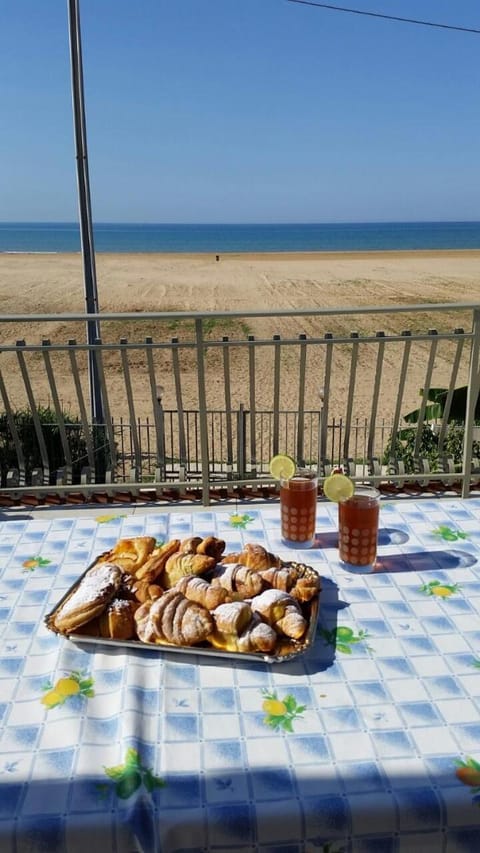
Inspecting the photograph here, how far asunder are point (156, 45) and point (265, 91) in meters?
34.2

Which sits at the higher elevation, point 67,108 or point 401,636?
point 67,108

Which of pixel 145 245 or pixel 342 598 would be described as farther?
pixel 145 245

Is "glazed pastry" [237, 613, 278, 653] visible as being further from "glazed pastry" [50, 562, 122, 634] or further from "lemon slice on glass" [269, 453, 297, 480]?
"lemon slice on glass" [269, 453, 297, 480]

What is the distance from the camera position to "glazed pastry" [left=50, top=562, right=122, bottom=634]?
129cm

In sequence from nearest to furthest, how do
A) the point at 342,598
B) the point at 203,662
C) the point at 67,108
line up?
1. the point at 203,662
2. the point at 342,598
3. the point at 67,108

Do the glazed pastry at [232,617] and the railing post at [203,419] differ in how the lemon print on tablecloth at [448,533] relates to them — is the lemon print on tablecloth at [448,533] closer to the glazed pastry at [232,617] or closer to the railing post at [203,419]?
the glazed pastry at [232,617]

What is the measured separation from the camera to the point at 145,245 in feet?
219

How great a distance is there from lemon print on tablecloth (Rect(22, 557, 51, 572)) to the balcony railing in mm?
1158

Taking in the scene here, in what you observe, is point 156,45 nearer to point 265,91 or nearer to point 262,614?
point 265,91

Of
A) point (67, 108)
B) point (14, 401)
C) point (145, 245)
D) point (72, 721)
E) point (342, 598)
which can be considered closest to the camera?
point (72, 721)

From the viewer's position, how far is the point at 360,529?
5.20 feet

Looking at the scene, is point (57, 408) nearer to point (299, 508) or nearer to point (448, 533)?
point (299, 508)

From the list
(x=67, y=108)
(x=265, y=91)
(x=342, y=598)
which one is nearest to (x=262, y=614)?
(x=342, y=598)

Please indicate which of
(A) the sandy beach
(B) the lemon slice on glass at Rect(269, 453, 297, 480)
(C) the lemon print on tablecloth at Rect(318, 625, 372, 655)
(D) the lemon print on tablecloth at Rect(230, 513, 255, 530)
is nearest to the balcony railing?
(A) the sandy beach
